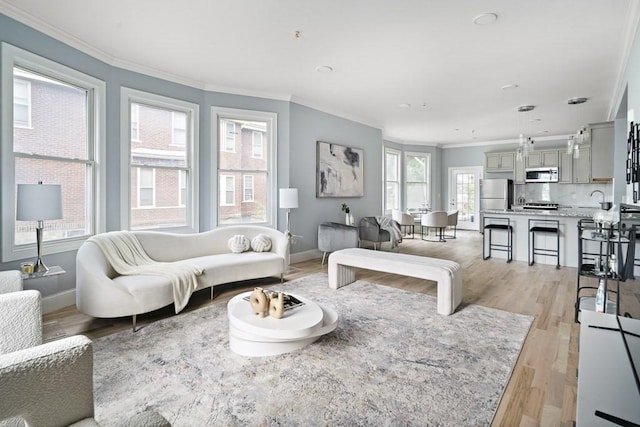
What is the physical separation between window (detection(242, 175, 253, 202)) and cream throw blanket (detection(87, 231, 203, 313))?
1875mm

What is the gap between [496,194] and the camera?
905 centimetres

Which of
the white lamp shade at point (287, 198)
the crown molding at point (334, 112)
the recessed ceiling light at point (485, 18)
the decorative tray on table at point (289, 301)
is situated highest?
the crown molding at point (334, 112)

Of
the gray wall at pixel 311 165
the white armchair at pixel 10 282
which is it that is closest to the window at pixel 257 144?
the gray wall at pixel 311 165

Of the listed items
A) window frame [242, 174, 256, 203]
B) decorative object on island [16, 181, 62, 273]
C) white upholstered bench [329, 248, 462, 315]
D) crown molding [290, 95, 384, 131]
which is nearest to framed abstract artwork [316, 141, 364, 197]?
crown molding [290, 95, 384, 131]

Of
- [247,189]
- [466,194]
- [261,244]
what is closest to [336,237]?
[261,244]

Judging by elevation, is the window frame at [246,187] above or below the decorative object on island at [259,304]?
above

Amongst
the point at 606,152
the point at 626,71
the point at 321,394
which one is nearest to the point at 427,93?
the point at 626,71

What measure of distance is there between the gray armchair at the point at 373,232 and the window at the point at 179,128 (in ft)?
11.5

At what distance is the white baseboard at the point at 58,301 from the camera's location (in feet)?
10.7

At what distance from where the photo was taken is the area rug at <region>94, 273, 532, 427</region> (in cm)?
179

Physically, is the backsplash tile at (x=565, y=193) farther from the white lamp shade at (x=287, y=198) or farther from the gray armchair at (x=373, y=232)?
the white lamp shade at (x=287, y=198)

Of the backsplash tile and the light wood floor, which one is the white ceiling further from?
the backsplash tile

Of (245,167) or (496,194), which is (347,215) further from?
(496,194)

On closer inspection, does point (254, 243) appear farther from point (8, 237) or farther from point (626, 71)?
point (626, 71)
